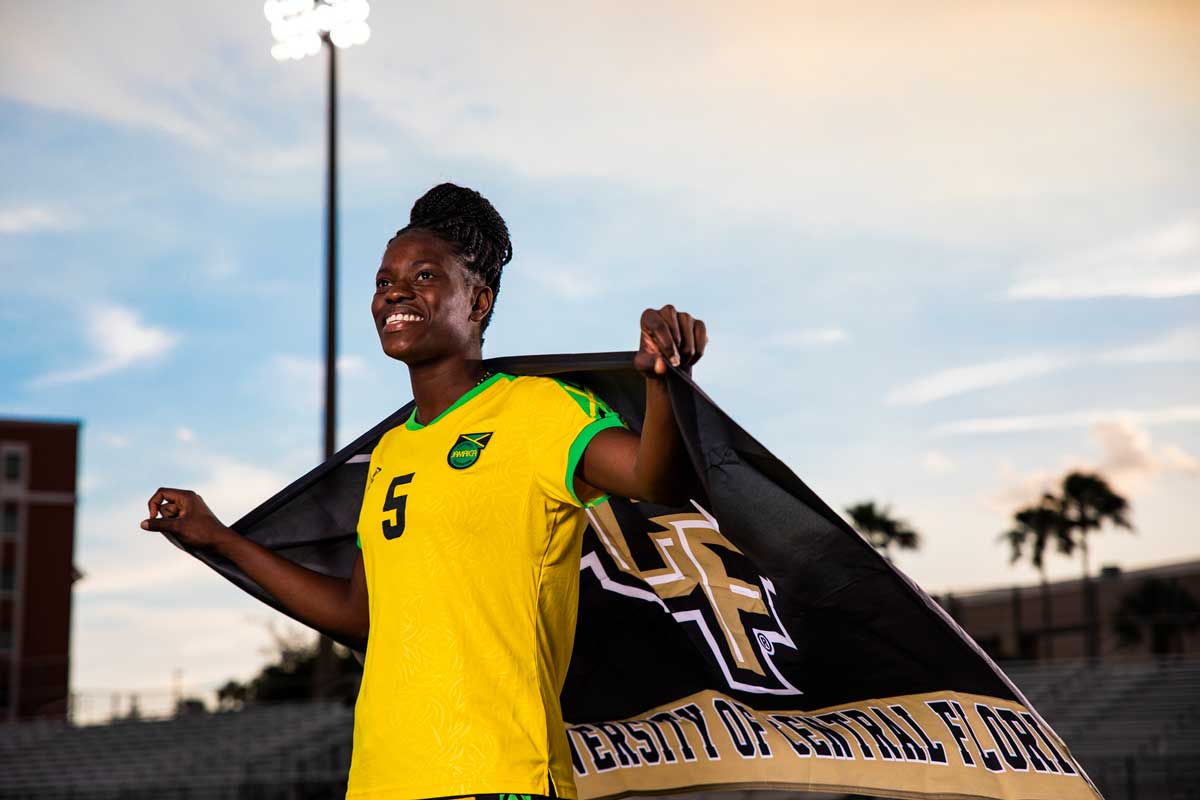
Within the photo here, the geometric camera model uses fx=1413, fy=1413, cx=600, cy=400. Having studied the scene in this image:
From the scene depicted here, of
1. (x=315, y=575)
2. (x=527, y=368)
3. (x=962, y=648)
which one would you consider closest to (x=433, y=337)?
(x=527, y=368)

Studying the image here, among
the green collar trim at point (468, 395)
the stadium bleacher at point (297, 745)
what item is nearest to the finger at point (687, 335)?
the green collar trim at point (468, 395)

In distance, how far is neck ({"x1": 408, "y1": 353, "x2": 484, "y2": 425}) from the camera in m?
3.02

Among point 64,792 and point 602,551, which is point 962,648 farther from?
point 64,792

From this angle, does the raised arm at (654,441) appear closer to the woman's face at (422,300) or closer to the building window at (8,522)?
the woman's face at (422,300)

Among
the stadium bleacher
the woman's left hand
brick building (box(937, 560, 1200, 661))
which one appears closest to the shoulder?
the woman's left hand

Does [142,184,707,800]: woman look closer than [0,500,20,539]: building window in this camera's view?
Yes

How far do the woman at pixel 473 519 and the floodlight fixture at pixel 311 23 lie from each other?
707 inches

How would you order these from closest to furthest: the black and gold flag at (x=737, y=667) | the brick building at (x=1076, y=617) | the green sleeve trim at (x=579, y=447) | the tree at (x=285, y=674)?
the green sleeve trim at (x=579, y=447), the black and gold flag at (x=737, y=667), the brick building at (x=1076, y=617), the tree at (x=285, y=674)

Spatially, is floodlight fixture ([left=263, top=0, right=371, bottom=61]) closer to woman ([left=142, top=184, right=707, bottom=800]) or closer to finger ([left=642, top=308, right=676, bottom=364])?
woman ([left=142, top=184, right=707, bottom=800])

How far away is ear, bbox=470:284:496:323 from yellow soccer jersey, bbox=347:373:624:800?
0.24 metres

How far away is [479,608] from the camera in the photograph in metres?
2.68

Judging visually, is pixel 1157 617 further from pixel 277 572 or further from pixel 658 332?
pixel 658 332

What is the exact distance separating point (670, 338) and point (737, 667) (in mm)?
1423

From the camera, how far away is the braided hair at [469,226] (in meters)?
3.03
